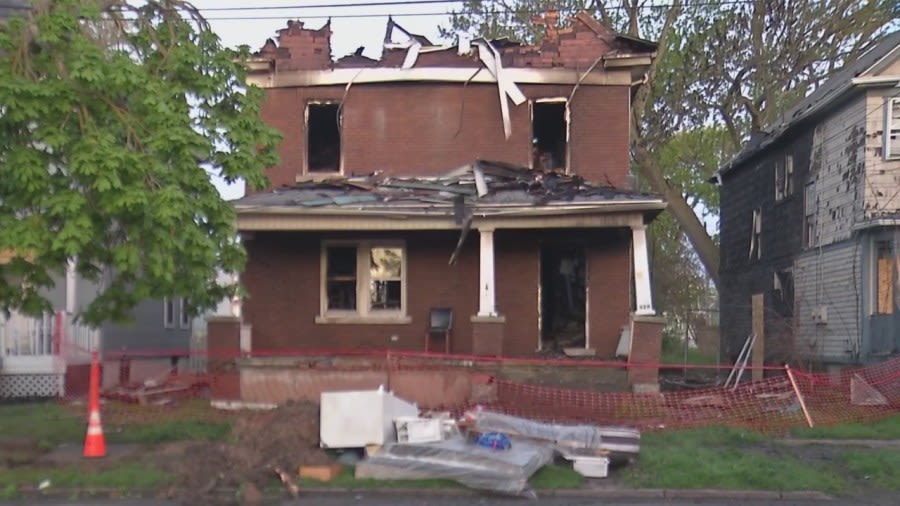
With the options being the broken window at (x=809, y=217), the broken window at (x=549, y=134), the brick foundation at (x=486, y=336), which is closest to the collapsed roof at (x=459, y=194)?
the broken window at (x=549, y=134)

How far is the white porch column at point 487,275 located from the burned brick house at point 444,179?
0.57m

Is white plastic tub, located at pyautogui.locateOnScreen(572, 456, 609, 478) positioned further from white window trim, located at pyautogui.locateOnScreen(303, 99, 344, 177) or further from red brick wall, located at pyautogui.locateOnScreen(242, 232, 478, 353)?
white window trim, located at pyautogui.locateOnScreen(303, 99, 344, 177)

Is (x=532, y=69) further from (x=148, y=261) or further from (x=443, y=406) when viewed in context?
(x=148, y=261)

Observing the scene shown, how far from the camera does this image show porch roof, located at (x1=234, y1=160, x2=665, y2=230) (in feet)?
54.1

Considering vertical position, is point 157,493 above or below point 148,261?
below

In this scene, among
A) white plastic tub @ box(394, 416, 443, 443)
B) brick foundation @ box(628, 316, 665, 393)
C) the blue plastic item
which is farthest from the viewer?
brick foundation @ box(628, 316, 665, 393)

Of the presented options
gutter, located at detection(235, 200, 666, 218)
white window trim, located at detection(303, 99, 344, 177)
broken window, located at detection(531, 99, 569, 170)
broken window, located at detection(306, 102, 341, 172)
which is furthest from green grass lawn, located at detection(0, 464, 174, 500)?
broken window, located at detection(531, 99, 569, 170)

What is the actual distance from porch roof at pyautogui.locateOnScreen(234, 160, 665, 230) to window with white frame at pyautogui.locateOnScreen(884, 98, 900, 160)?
256 inches

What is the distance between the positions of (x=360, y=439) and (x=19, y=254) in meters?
4.34

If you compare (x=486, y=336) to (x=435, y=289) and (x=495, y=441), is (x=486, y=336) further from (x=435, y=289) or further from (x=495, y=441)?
(x=495, y=441)

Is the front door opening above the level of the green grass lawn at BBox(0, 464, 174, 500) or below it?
above

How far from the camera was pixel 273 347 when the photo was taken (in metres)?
18.6

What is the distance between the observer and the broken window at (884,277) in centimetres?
2002

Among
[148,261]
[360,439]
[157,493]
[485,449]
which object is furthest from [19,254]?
[485,449]
